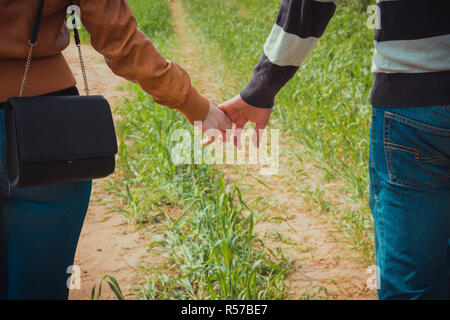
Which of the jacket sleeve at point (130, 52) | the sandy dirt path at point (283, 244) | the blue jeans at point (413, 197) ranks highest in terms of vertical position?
the jacket sleeve at point (130, 52)

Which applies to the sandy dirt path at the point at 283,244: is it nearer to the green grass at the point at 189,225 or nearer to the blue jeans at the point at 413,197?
the green grass at the point at 189,225

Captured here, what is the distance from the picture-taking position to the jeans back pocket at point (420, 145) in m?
1.13

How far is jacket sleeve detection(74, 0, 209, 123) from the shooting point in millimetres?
1411

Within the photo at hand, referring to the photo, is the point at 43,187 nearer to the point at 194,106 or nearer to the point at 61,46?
the point at 61,46

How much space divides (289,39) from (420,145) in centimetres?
86

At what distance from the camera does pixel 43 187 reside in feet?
4.21

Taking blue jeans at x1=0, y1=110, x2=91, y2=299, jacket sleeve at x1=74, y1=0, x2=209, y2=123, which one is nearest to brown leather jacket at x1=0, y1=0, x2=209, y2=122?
jacket sleeve at x1=74, y1=0, x2=209, y2=123

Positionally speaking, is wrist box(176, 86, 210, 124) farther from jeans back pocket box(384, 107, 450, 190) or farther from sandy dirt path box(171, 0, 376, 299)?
jeans back pocket box(384, 107, 450, 190)

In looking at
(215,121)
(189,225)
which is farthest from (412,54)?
(189,225)

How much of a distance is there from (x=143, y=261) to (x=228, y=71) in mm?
5865

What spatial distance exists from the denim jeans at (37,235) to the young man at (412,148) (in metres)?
0.91

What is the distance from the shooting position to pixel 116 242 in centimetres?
319

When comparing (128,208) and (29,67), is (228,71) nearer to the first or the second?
(128,208)

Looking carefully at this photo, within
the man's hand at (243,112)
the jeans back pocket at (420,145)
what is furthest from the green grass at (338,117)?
the jeans back pocket at (420,145)
